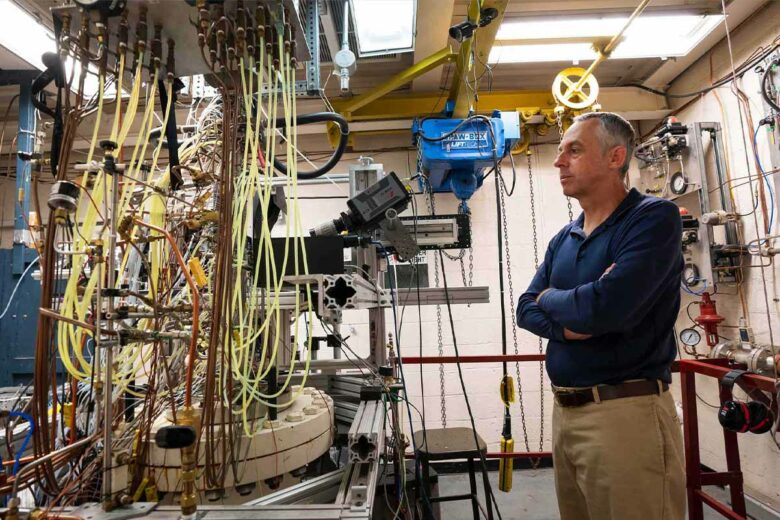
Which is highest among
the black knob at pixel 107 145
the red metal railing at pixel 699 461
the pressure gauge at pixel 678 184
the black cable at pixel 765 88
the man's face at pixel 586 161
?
the black cable at pixel 765 88

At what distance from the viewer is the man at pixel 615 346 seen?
3.21 ft

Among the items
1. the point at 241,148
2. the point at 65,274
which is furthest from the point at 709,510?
the point at 65,274

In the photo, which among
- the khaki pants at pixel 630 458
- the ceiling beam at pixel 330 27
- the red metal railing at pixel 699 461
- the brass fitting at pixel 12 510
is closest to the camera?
the brass fitting at pixel 12 510

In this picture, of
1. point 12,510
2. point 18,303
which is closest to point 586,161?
point 12,510

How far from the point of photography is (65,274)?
0.99m

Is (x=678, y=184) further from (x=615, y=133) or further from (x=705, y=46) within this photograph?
(x=615, y=133)

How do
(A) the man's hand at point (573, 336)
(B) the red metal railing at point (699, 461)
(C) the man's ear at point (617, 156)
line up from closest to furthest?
(A) the man's hand at point (573, 336) → (C) the man's ear at point (617, 156) → (B) the red metal railing at point (699, 461)

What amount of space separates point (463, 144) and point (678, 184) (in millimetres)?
1513

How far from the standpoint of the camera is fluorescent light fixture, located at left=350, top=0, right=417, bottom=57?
6.10 feet

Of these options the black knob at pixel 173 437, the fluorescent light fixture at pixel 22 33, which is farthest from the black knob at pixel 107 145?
the fluorescent light fixture at pixel 22 33

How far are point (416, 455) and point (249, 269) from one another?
4.15ft

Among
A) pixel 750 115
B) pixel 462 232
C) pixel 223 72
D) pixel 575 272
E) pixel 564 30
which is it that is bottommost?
pixel 575 272

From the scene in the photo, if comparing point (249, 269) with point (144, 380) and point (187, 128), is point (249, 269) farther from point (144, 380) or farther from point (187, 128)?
point (187, 128)

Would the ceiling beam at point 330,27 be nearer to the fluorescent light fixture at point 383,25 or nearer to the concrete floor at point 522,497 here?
the fluorescent light fixture at point 383,25
